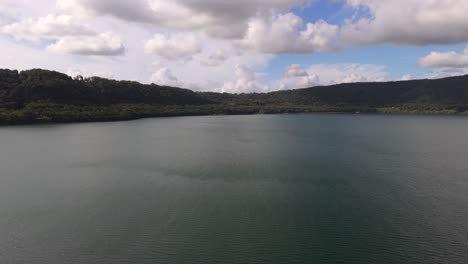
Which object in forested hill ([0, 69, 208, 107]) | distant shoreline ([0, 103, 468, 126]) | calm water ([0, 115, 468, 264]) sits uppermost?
forested hill ([0, 69, 208, 107])

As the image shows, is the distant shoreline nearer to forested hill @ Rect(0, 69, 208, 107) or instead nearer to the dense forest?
the dense forest

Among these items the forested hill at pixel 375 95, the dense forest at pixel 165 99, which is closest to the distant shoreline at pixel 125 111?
the dense forest at pixel 165 99

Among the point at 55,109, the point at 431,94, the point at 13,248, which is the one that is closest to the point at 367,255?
the point at 13,248

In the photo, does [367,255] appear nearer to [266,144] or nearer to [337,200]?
[337,200]

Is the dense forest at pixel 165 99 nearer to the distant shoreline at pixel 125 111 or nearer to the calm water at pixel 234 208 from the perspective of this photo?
the distant shoreline at pixel 125 111

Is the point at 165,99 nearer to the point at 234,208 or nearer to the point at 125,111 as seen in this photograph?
the point at 125,111

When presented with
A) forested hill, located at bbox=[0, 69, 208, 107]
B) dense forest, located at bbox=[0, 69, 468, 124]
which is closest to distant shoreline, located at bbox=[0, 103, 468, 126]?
dense forest, located at bbox=[0, 69, 468, 124]
